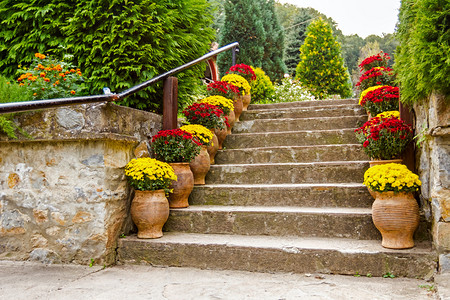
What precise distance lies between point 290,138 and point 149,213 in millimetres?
1906

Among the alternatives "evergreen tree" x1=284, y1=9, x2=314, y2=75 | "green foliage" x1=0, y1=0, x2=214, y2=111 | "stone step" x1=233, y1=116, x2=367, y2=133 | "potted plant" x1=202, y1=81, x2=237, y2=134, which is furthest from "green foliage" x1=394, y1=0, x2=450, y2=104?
"evergreen tree" x1=284, y1=9, x2=314, y2=75

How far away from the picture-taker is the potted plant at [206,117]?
3.75 m

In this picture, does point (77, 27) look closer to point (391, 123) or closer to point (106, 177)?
point (106, 177)

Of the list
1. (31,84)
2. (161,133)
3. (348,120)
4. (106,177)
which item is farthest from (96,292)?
(348,120)

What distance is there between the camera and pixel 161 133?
122 inches

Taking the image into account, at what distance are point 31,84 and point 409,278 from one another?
298 centimetres

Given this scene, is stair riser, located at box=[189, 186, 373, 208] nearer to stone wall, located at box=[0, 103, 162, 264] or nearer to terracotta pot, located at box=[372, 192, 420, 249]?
terracotta pot, located at box=[372, 192, 420, 249]

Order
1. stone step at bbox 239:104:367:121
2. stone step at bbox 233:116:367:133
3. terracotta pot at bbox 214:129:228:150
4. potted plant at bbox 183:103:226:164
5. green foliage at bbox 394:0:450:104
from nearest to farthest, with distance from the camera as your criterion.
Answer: green foliage at bbox 394:0:450:104, potted plant at bbox 183:103:226:164, terracotta pot at bbox 214:129:228:150, stone step at bbox 233:116:367:133, stone step at bbox 239:104:367:121

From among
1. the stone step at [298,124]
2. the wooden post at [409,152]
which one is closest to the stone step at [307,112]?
the stone step at [298,124]

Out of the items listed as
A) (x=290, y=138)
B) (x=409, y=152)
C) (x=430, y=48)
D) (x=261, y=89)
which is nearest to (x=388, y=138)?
(x=409, y=152)

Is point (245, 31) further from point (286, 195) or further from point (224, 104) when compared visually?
point (286, 195)

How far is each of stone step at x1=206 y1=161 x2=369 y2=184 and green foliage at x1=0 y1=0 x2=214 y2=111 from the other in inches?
36.0

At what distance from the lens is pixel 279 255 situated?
2377 mm

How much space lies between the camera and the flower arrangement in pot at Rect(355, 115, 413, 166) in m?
2.68
